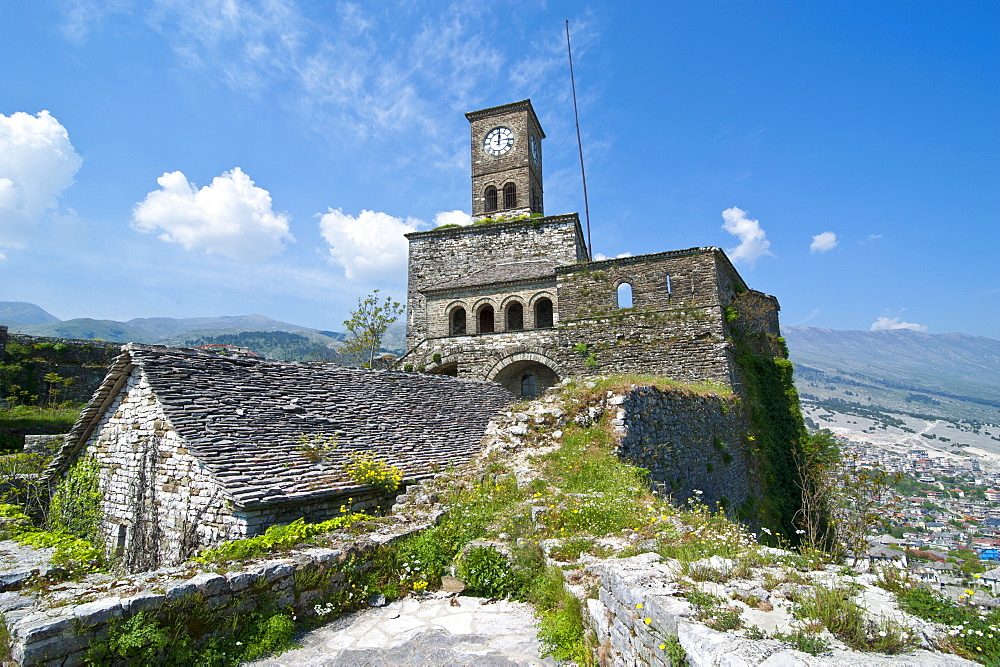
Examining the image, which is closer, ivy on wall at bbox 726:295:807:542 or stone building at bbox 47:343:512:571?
stone building at bbox 47:343:512:571

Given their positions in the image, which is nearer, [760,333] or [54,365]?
[54,365]

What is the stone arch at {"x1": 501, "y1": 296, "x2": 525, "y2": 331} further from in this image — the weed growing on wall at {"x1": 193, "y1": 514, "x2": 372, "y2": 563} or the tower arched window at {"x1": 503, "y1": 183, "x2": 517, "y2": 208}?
the weed growing on wall at {"x1": 193, "y1": 514, "x2": 372, "y2": 563}

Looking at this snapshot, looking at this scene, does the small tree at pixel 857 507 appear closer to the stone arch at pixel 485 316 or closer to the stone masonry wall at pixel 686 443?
the stone masonry wall at pixel 686 443

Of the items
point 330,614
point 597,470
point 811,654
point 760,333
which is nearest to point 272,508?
point 330,614

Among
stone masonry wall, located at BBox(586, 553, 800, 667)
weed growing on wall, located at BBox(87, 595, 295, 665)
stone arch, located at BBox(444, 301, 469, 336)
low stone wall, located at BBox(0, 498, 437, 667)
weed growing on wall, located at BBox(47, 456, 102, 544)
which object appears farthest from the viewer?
stone arch, located at BBox(444, 301, 469, 336)

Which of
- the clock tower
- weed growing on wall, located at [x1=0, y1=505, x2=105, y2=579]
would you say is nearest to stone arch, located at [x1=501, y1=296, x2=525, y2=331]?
the clock tower

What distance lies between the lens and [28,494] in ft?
37.1

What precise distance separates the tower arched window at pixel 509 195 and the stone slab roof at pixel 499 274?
19.8ft

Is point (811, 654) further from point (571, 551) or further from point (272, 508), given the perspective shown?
point (272, 508)

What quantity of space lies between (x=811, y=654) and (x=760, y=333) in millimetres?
22835

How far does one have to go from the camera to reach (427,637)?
5.17 metres

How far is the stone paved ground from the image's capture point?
187 inches

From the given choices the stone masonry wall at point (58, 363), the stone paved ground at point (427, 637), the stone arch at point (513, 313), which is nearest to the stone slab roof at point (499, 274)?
the stone arch at point (513, 313)

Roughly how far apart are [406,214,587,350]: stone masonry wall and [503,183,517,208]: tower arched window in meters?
4.19
